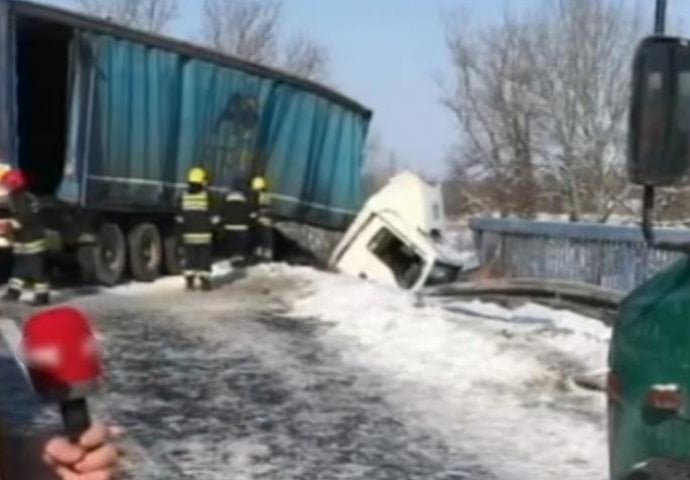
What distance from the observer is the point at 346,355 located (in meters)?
13.3

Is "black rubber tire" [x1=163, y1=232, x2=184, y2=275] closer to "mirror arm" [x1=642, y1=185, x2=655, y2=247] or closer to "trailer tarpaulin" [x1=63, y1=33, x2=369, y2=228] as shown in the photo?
"trailer tarpaulin" [x1=63, y1=33, x2=369, y2=228]

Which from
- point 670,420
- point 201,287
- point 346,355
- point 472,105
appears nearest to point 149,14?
point 472,105

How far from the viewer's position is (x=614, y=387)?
166 inches

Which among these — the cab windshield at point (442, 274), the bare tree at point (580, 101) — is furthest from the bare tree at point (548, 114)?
the cab windshield at point (442, 274)

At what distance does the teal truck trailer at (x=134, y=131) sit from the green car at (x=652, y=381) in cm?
1335

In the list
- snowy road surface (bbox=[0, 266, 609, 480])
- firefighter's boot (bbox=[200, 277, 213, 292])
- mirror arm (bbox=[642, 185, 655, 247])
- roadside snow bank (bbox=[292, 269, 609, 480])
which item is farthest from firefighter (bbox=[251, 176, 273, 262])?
mirror arm (bbox=[642, 185, 655, 247])

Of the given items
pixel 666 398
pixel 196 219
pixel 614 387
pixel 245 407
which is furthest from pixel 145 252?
pixel 666 398

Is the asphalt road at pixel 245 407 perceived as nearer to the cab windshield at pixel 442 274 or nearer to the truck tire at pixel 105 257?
the truck tire at pixel 105 257

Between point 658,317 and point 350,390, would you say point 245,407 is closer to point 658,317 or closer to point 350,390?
point 350,390

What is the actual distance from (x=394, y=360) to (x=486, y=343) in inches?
37.3

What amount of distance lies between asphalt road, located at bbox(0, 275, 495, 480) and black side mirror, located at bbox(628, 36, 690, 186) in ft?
10.0

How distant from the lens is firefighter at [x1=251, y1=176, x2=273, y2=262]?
882 inches

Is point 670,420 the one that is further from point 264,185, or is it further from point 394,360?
point 264,185

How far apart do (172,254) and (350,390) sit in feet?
34.4
